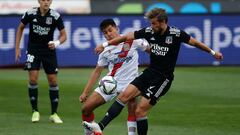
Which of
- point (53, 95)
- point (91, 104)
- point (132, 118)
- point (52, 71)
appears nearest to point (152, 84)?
point (132, 118)

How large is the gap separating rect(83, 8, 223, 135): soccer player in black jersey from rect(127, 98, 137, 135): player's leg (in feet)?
0.97

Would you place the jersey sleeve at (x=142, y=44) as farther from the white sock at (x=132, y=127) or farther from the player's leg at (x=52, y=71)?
the player's leg at (x=52, y=71)

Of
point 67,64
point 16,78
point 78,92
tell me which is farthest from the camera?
point 67,64

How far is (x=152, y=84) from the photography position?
11.9m

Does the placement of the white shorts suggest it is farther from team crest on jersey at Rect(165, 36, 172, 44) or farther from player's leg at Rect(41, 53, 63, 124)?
player's leg at Rect(41, 53, 63, 124)

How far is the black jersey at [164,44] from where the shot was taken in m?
11.8

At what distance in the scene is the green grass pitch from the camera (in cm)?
1386

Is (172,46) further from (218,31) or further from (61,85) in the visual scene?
(218,31)

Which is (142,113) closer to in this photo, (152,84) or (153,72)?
(152,84)

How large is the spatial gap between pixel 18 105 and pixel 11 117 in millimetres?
2102

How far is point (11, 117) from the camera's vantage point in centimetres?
1559

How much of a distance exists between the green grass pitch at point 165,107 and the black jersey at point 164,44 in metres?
1.78

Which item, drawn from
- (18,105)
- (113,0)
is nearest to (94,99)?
(18,105)

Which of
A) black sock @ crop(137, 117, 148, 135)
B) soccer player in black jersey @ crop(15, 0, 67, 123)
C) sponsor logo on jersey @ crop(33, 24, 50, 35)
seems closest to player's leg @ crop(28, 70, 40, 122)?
soccer player in black jersey @ crop(15, 0, 67, 123)
